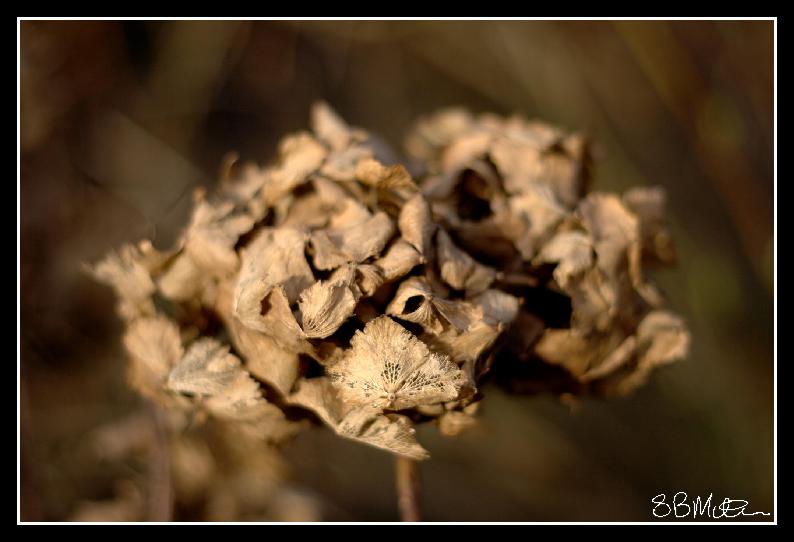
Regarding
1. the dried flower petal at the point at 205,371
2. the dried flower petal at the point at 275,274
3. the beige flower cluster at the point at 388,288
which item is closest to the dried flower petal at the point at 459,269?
the beige flower cluster at the point at 388,288

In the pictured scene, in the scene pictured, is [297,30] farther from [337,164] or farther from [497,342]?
[497,342]

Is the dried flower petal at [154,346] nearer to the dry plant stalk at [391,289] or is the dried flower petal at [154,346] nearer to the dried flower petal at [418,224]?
the dry plant stalk at [391,289]

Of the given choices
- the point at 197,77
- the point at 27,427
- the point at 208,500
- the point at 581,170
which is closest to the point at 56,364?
the point at 27,427
